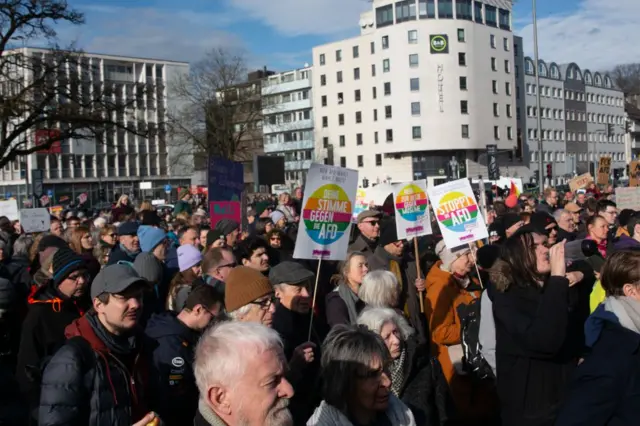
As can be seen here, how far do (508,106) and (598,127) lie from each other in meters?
30.7

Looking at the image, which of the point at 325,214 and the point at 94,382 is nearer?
the point at 94,382

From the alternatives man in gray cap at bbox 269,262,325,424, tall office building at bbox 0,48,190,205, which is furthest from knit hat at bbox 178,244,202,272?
tall office building at bbox 0,48,190,205

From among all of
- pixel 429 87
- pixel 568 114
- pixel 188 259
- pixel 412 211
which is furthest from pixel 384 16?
pixel 188 259

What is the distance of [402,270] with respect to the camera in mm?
7781

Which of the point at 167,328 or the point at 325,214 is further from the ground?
the point at 325,214

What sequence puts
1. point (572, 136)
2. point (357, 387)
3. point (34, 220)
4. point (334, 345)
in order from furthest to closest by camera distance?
point (572, 136)
point (34, 220)
point (334, 345)
point (357, 387)

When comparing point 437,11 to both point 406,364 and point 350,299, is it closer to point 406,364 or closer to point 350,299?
point 350,299

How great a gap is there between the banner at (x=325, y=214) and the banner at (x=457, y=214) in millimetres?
1585

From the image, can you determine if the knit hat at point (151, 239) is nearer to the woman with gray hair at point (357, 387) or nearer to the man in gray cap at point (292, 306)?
the man in gray cap at point (292, 306)

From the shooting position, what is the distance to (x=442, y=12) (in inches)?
2953

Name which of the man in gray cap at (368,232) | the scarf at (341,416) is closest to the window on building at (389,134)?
the man in gray cap at (368,232)

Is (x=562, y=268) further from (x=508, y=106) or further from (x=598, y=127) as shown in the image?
(x=598, y=127)

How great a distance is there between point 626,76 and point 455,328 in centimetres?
12533

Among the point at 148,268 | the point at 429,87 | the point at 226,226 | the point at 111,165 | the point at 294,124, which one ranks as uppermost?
the point at 429,87
